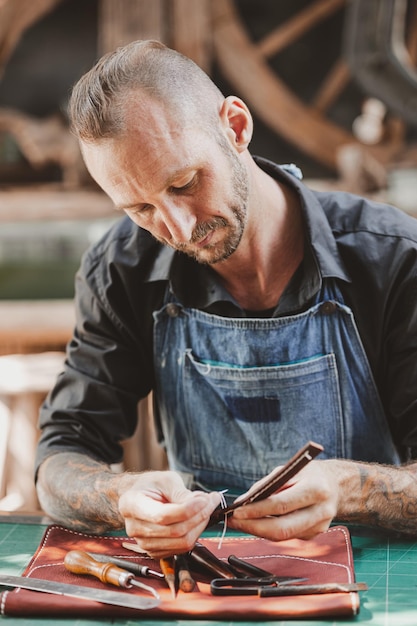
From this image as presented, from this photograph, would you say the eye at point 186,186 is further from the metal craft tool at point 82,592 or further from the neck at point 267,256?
the metal craft tool at point 82,592

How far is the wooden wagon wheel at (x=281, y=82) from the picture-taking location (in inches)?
274

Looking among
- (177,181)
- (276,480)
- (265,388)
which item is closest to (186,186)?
(177,181)

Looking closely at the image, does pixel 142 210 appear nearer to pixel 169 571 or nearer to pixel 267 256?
pixel 267 256

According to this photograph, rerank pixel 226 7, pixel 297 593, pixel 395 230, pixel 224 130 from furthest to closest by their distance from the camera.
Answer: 1. pixel 226 7
2. pixel 395 230
3. pixel 224 130
4. pixel 297 593

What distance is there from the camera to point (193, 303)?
206 centimetres

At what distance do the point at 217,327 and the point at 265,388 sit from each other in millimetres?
180

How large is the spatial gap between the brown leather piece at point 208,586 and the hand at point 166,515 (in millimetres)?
68

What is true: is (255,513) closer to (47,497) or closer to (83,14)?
(47,497)

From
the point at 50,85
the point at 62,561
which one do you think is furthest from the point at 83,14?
the point at 62,561

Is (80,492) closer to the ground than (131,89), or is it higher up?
closer to the ground

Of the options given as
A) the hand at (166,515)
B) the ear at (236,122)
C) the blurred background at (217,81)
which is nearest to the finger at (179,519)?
the hand at (166,515)

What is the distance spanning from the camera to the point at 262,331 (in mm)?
1960

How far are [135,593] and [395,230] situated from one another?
3.19ft

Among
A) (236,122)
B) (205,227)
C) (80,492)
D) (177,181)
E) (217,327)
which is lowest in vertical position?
(80,492)
